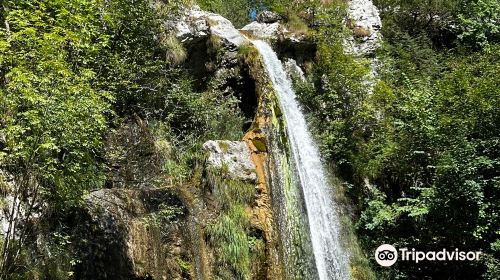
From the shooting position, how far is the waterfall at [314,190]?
407 inches

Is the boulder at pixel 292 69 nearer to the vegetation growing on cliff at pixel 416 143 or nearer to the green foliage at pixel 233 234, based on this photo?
the vegetation growing on cliff at pixel 416 143

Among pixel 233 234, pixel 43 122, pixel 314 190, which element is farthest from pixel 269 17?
pixel 43 122

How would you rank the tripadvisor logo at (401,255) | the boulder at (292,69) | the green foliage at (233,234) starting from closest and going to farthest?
1. the green foliage at (233,234)
2. the tripadvisor logo at (401,255)
3. the boulder at (292,69)

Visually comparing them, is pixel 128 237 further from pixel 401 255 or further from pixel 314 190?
pixel 401 255

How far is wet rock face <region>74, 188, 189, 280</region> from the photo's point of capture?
6.64 m

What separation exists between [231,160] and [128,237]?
2.67 m

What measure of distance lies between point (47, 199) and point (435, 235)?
28.8ft

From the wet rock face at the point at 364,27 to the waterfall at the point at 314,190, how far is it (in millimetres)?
3748

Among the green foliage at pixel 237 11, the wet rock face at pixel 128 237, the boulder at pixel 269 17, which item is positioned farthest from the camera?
the green foliage at pixel 237 11

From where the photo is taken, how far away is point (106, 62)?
29.9ft

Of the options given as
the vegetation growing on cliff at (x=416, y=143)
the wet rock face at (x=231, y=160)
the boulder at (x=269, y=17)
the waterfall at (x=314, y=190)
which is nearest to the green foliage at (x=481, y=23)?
the vegetation growing on cliff at (x=416, y=143)

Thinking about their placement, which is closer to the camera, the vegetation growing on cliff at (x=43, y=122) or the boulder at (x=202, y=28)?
the vegetation growing on cliff at (x=43, y=122)

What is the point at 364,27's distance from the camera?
17250mm

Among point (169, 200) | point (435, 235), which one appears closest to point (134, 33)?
point (169, 200)
